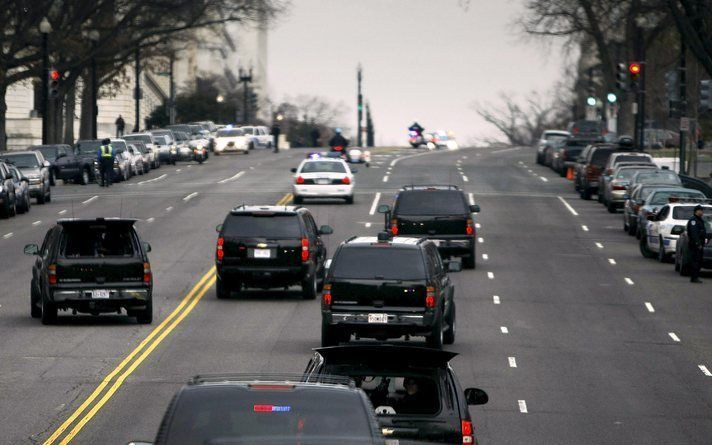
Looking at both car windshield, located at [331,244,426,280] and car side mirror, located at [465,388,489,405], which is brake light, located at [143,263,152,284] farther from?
car side mirror, located at [465,388,489,405]

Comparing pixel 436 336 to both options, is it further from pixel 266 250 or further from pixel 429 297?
pixel 266 250

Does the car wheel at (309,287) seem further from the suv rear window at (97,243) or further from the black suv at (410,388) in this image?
the black suv at (410,388)

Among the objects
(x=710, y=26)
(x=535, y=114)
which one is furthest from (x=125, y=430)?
(x=535, y=114)

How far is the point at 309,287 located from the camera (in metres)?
28.6

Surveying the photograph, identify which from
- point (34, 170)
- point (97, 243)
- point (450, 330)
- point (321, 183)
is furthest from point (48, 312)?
point (34, 170)

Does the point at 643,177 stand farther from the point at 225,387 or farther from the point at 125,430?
the point at 225,387

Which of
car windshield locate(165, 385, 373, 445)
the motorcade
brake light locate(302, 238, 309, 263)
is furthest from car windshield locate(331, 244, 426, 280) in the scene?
the motorcade

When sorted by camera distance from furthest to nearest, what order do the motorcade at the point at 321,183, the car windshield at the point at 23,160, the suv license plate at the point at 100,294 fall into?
1. the car windshield at the point at 23,160
2. the motorcade at the point at 321,183
3. the suv license plate at the point at 100,294

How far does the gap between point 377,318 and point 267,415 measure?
506 inches

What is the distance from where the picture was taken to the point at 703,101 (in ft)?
154

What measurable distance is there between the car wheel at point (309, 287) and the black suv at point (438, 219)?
464 centimetres

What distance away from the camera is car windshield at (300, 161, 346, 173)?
49.1 meters

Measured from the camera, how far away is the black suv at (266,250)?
2809cm

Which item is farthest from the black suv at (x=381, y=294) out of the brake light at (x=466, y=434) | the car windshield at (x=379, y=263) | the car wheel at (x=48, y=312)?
the brake light at (x=466, y=434)
